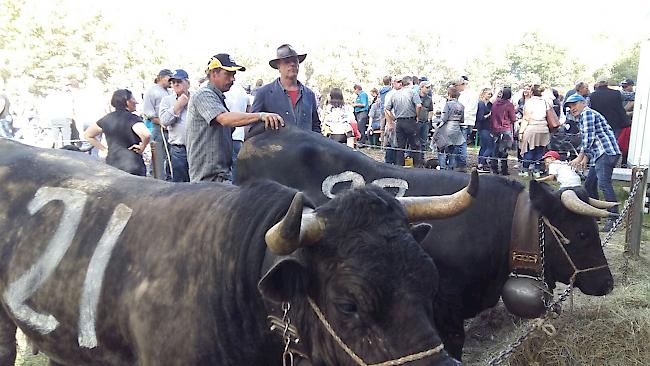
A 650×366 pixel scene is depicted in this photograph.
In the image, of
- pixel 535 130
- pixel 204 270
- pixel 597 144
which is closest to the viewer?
pixel 204 270

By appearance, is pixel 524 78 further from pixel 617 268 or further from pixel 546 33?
pixel 617 268

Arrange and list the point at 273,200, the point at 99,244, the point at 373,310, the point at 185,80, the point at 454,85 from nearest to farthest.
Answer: the point at 373,310
the point at 273,200
the point at 99,244
the point at 185,80
the point at 454,85

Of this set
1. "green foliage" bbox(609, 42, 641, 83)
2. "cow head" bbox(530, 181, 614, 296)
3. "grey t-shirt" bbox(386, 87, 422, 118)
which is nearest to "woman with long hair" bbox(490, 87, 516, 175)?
"grey t-shirt" bbox(386, 87, 422, 118)

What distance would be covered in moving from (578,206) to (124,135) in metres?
5.28

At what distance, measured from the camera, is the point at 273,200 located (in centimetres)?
251

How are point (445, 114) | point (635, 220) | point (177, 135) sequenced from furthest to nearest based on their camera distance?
1. point (445, 114)
2. point (177, 135)
3. point (635, 220)

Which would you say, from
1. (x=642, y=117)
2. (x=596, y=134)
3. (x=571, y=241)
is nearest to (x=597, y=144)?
(x=596, y=134)

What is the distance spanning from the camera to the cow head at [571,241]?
13.5 feet

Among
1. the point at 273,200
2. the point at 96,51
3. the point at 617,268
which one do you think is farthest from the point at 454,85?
the point at 96,51

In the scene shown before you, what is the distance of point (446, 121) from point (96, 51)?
1163 inches

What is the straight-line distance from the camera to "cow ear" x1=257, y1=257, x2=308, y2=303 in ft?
6.89

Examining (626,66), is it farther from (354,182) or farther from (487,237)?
(354,182)

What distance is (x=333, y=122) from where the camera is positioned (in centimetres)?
1188

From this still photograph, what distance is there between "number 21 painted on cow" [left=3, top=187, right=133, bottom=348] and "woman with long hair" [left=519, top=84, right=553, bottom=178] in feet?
32.2
